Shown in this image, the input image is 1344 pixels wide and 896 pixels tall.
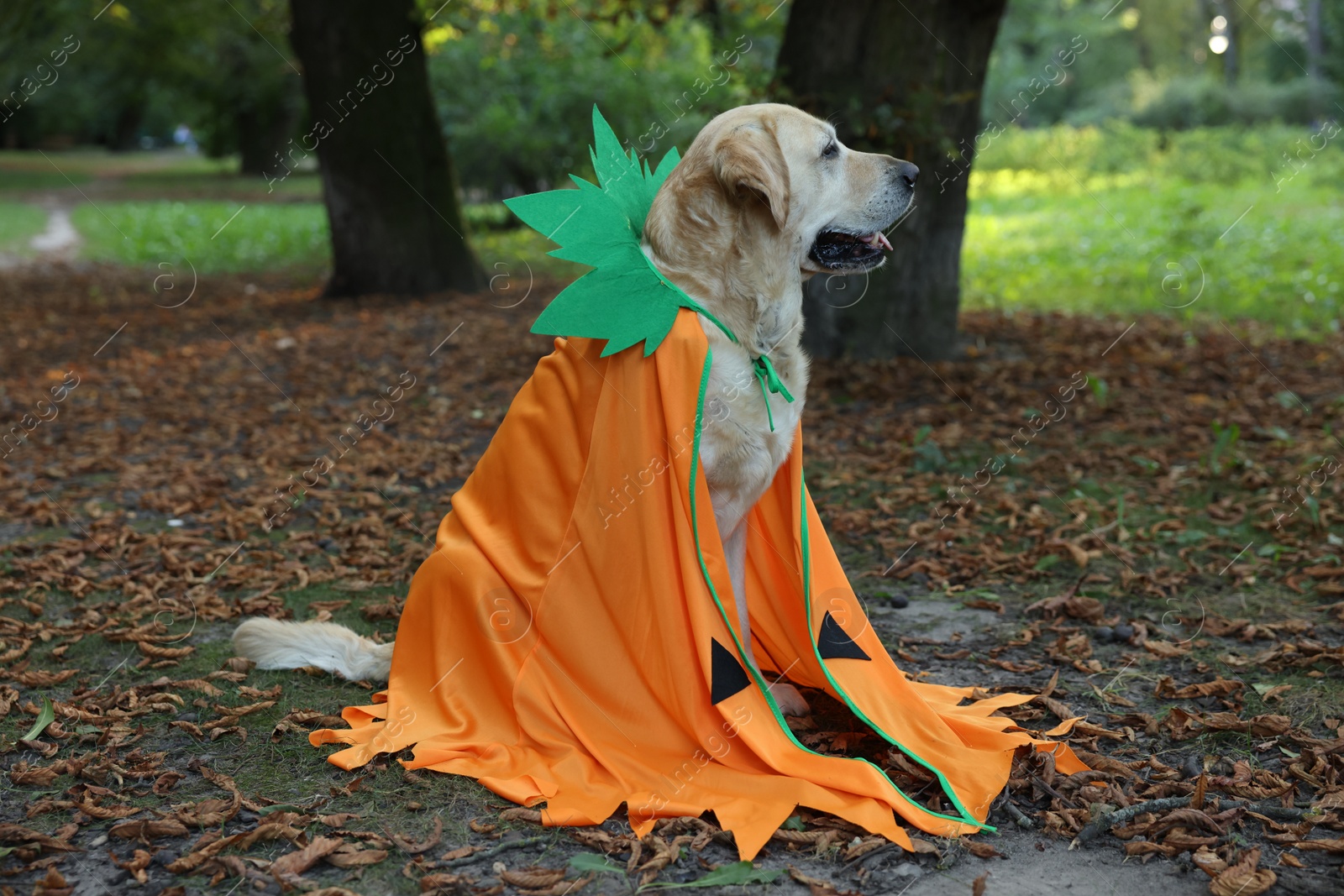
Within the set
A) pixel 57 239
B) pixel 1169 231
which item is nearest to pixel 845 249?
pixel 1169 231

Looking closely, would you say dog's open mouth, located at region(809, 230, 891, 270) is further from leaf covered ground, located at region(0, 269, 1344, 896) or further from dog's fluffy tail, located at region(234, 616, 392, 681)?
dog's fluffy tail, located at region(234, 616, 392, 681)

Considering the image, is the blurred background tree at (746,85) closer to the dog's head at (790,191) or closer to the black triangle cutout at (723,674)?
the dog's head at (790,191)

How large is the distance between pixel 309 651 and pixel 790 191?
2420 mm

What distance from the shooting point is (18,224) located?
2308cm

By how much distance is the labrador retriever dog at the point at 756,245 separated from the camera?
10.8 ft

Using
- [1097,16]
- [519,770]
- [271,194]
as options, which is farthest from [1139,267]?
[1097,16]

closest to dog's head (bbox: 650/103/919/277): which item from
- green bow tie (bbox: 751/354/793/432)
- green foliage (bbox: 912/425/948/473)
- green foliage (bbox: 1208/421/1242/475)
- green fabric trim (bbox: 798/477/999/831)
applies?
green bow tie (bbox: 751/354/793/432)

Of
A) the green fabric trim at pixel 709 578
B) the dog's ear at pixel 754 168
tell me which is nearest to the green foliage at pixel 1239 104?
the dog's ear at pixel 754 168

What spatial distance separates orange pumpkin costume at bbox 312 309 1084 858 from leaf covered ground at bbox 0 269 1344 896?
104 millimetres

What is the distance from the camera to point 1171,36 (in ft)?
148

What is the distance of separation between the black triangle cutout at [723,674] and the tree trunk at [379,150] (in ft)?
31.6

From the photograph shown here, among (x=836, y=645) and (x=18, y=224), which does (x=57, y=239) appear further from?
(x=836, y=645)

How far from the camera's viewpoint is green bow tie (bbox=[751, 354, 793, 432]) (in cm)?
334

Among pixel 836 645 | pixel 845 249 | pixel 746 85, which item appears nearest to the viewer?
pixel 836 645
